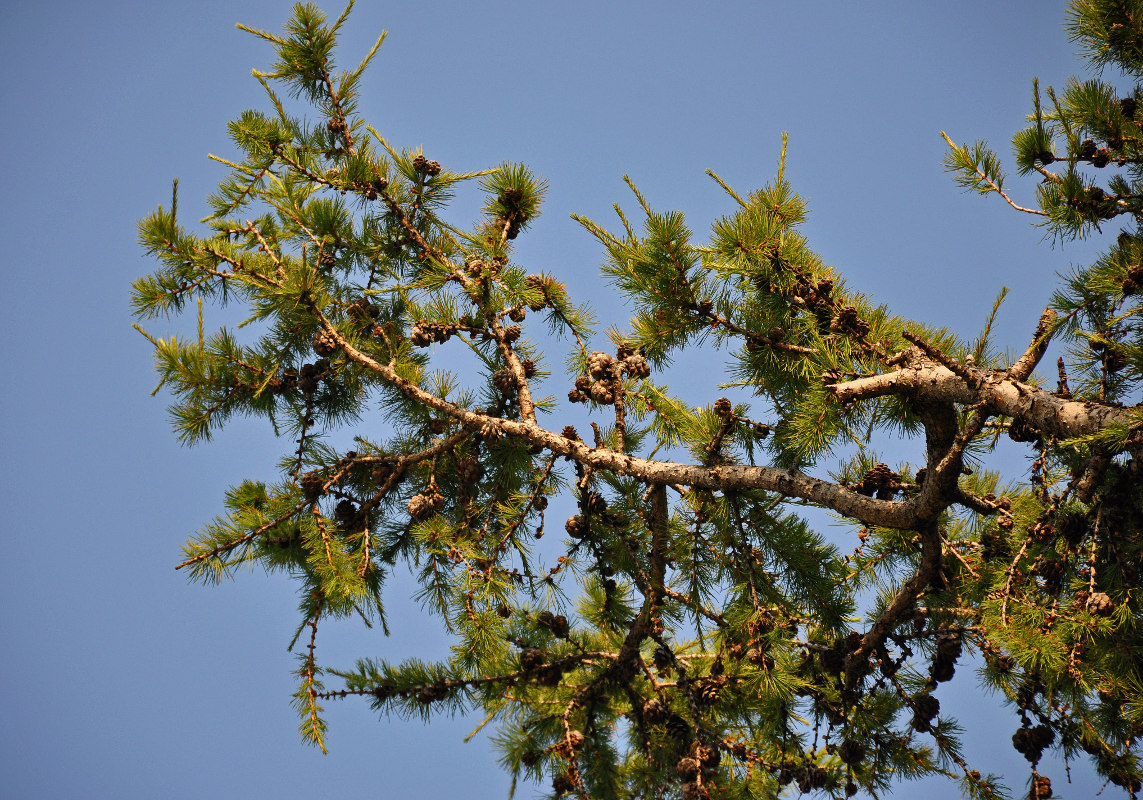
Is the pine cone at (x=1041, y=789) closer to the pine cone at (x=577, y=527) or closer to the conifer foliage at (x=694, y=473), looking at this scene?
the conifer foliage at (x=694, y=473)

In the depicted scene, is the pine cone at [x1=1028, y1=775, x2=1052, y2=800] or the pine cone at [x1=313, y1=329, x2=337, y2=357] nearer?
the pine cone at [x1=1028, y1=775, x2=1052, y2=800]

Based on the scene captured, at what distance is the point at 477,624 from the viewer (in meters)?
2.20

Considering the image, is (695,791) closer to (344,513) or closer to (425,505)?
(425,505)

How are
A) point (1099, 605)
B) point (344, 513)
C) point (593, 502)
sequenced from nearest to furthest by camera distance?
point (1099, 605)
point (593, 502)
point (344, 513)

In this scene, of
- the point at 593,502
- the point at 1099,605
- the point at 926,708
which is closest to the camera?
the point at 1099,605

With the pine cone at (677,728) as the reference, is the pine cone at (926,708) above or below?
below

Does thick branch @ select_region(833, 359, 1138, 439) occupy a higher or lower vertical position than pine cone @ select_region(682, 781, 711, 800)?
higher

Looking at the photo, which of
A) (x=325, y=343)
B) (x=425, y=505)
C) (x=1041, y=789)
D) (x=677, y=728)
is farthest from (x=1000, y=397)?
(x=325, y=343)

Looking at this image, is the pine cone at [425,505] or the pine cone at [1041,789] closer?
the pine cone at [1041,789]

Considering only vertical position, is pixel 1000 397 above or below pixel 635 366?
below

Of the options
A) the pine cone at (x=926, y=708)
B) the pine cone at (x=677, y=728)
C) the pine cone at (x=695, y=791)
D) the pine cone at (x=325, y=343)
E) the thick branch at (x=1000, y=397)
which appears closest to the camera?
the thick branch at (x=1000, y=397)

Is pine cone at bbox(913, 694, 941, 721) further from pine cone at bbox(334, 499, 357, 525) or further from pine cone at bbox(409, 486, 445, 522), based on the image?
pine cone at bbox(334, 499, 357, 525)

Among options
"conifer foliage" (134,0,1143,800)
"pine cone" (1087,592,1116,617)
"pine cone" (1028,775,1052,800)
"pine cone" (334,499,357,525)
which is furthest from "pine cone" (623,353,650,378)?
"pine cone" (1028,775,1052,800)

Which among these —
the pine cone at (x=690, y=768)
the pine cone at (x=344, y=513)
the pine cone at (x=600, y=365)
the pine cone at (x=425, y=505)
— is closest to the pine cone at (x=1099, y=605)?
the pine cone at (x=690, y=768)
